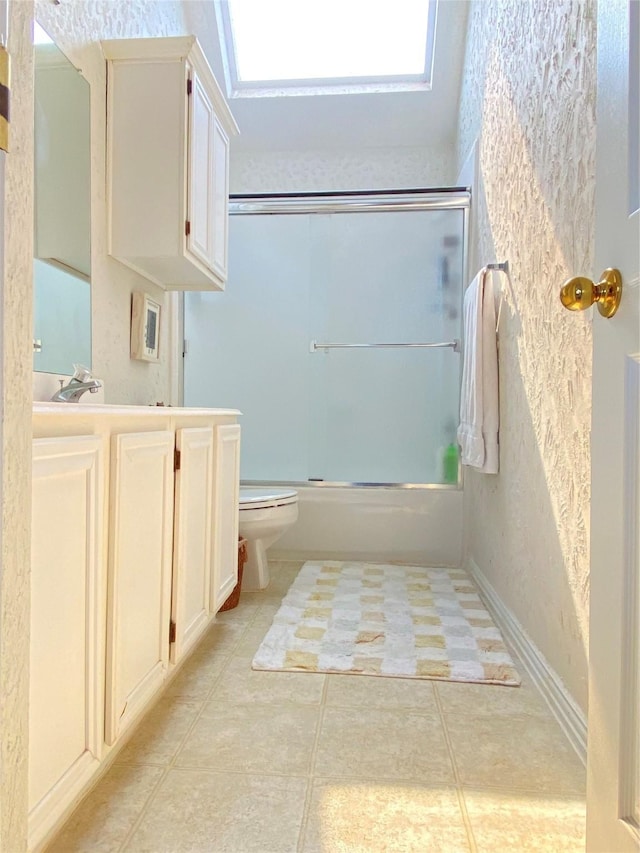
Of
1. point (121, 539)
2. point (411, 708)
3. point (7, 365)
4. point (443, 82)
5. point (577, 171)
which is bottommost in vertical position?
point (411, 708)

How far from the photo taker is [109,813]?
107 centimetres

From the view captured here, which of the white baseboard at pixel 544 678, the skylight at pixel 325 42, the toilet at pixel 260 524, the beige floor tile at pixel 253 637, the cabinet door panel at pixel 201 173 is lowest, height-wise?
the beige floor tile at pixel 253 637

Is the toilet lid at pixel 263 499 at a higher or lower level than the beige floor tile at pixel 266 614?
higher

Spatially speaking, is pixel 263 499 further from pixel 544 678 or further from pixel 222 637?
pixel 544 678

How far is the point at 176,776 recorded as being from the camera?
1181mm

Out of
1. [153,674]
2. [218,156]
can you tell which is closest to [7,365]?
[153,674]

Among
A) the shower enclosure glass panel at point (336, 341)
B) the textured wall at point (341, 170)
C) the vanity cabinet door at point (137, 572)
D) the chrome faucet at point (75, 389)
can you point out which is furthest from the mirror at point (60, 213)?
the textured wall at point (341, 170)

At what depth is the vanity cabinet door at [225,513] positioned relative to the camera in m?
1.78

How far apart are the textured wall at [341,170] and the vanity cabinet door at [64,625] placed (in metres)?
2.97

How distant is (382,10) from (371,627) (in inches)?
129

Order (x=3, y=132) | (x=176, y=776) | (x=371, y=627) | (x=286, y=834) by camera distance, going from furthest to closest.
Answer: (x=371, y=627)
(x=176, y=776)
(x=286, y=834)
(x=3, y=132)

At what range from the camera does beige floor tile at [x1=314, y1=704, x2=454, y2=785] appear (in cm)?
120

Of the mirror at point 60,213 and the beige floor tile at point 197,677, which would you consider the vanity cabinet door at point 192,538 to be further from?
the mirror at point 60,213

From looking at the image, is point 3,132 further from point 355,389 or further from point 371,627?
point 355,389
